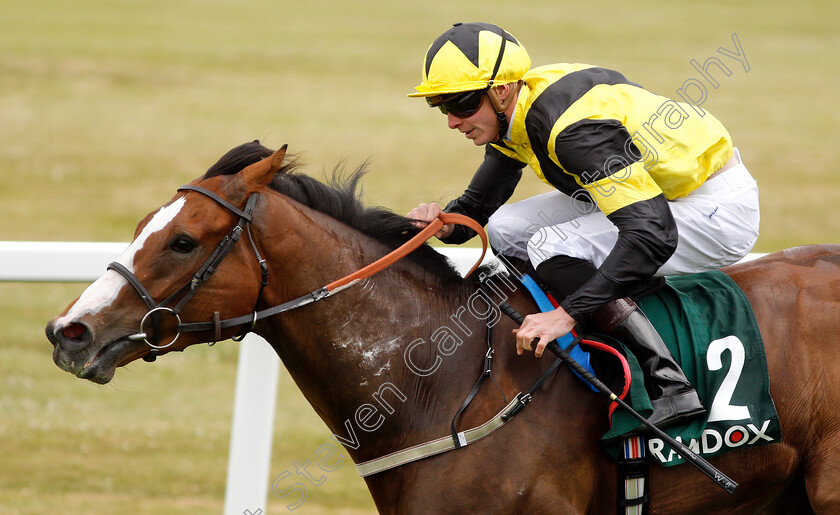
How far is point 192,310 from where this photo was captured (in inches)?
110

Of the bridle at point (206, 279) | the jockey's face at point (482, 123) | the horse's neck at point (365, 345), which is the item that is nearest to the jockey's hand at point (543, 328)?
the horse's neck at point (365, 345)

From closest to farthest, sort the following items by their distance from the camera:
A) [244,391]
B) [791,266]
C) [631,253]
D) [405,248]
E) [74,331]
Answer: [74,331] → [631,253] → [405,248] → [791,266] → [244,391]

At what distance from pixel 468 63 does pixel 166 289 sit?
3.78ft

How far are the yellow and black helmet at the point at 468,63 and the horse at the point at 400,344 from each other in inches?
17.3

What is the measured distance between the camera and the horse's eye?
2773 mm

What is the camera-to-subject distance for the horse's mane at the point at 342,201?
298 cm

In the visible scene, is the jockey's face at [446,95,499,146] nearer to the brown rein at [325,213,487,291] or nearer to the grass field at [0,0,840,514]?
the brown rein at [325,213,487,291]

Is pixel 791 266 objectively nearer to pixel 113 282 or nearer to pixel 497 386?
pixel 497 386

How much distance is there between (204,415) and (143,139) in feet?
32.2

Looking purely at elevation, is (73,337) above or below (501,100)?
below

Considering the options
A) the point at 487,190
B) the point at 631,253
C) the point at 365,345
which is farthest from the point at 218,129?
the point at 631,253

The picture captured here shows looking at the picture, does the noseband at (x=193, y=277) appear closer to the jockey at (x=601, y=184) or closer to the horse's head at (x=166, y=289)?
the horse's head at (x=166, y=289)

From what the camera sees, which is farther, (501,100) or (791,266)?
(791,266)

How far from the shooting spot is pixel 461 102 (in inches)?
119
